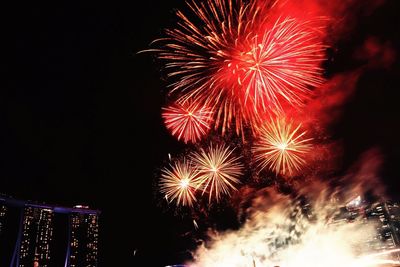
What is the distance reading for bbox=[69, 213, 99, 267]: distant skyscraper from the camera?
19.3 meters

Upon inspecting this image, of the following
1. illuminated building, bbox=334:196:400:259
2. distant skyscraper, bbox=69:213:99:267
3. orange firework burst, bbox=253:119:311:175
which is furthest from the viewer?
illuminated building, bbox=334:196:400:259

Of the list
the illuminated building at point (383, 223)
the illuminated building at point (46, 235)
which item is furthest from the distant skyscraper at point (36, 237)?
the illuminated building at point (383, 223)

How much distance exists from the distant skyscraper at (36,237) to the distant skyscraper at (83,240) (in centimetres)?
145

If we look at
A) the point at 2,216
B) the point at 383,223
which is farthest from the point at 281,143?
the point at 383,223

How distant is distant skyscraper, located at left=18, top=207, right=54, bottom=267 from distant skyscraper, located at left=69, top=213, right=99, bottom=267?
1453mm

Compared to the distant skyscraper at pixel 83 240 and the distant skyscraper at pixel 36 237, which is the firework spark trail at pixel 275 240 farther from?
the distant skyscraper at pixel 36 237

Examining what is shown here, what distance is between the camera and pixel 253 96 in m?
12.0

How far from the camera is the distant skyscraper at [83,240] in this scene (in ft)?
63.2

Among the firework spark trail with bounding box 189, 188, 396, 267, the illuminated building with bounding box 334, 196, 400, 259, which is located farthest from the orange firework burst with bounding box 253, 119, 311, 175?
the illuminated building with bounding box 334, 196, 400, 259

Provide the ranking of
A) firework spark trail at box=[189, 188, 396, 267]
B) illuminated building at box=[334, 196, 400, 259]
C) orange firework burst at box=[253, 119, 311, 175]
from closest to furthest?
orange firework burst at box=[253, 119, 311, 175], firework spark trail at box=[189, 188, 396, 267], illuminated building at box=[334, 196, 400, 259]

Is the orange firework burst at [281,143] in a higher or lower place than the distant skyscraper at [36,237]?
higher

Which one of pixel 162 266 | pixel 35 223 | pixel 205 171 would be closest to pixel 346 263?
pixel 162 266

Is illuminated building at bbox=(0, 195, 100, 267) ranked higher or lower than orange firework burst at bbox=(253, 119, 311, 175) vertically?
lower

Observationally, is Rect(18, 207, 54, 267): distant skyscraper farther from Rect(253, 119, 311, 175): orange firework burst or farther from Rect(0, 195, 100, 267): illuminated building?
Rect(253, 119, 311, 175): orange firework burst
